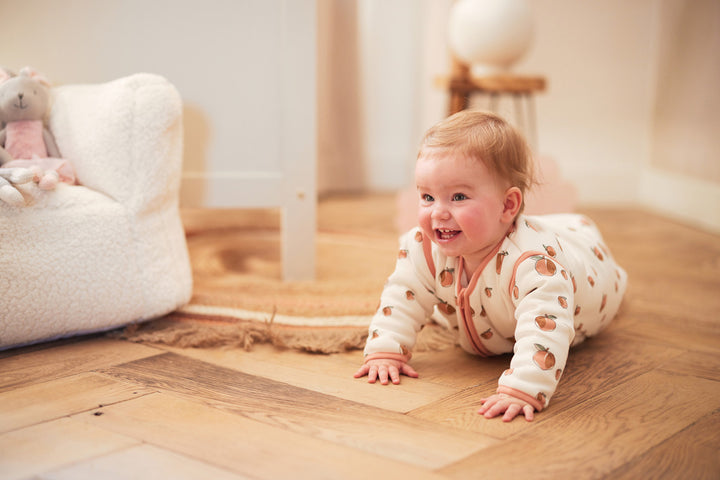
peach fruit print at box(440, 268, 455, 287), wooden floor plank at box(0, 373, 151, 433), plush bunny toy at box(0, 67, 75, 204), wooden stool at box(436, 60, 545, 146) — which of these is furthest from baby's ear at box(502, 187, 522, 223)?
wooden stool at box(436, 60, 545, 146)

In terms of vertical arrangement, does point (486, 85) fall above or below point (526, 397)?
above

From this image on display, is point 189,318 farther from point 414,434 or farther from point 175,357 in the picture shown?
point 414,434

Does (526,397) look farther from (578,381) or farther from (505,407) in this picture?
(578,381)

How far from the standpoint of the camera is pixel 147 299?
1.12 meters

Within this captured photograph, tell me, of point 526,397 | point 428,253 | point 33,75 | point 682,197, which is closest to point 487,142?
point 428,253

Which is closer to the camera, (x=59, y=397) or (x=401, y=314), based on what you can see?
(x=59, y=397)

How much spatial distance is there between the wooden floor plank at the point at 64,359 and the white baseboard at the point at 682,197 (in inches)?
67.8

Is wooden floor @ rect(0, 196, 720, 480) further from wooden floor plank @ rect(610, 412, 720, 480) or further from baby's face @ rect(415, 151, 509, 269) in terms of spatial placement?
baby's face @ rect(415, 151, 509, 269)

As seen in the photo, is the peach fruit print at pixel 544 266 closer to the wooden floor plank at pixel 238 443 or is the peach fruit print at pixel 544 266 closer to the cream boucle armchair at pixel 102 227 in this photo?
the wooden floor plank at pixel 238 443

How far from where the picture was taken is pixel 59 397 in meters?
0.86

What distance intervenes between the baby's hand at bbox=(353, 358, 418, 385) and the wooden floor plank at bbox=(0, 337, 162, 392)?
0.31 metres

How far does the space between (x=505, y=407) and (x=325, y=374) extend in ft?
0.83

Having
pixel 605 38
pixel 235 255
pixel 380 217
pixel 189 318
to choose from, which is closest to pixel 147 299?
pixel 189 318

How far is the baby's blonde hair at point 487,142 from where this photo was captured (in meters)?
0.88
